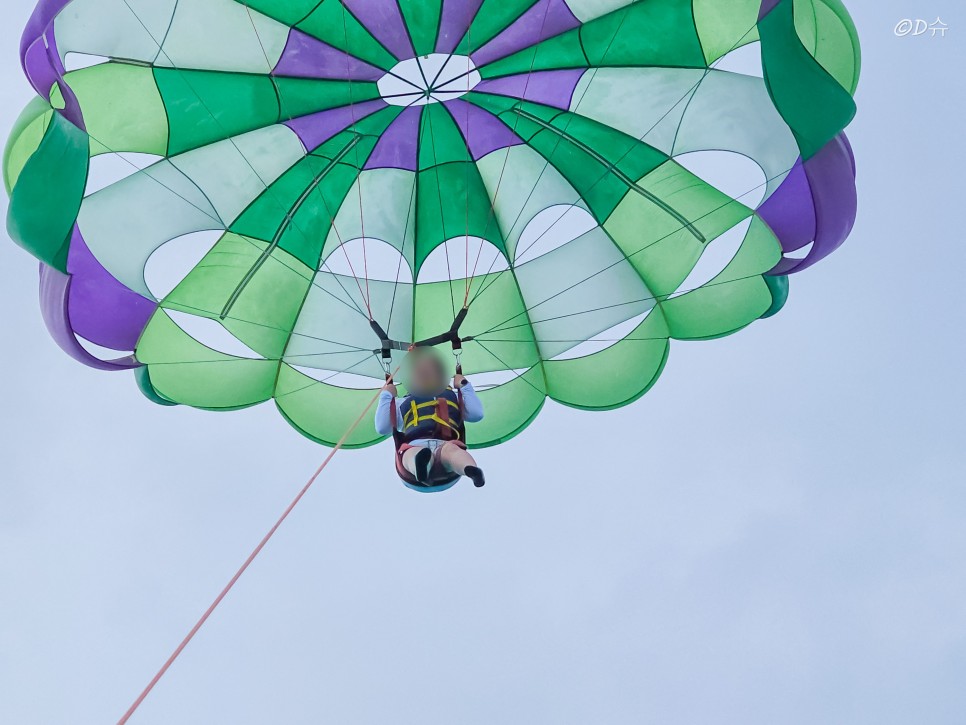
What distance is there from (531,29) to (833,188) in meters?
1.99

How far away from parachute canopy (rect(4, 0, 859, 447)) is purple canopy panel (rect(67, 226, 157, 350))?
14 mm

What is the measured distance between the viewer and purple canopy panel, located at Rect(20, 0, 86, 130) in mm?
5785

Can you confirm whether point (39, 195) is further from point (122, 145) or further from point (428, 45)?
point (428, 45)

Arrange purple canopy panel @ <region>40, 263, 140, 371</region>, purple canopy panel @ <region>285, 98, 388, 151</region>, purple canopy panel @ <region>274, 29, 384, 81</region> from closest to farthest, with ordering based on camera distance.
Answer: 1. purple canopy panel @ <region>40, 263, 140, 371</region>
2. purple canopy panel @ <region>274, 29, 384, 81</region>
3. purple canopy panel @ <region>285, 98, 388, 151</region>

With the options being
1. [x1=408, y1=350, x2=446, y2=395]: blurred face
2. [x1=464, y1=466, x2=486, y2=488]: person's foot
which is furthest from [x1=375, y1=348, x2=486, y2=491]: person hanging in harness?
[x1=464, y1=466, x2=486, y2=488]: person's foot

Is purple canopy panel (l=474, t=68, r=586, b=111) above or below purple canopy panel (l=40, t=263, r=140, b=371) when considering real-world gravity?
above

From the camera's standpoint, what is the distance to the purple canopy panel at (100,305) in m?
6.97

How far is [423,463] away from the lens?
598 cm

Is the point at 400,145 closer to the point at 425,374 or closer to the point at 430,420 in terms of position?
the point at 425,374

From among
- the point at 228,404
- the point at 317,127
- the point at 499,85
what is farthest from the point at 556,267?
the point at 228,404

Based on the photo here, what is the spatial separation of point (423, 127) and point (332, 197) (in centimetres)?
72

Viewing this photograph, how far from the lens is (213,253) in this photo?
7.45m

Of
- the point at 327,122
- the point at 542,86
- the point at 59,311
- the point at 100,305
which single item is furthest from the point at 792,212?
the point at 59,311

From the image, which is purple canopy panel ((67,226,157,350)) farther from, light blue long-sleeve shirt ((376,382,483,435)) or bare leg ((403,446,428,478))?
bare leg ((403,446,428,478))
